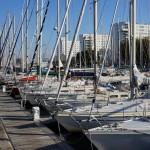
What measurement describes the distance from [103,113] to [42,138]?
7.76 feet

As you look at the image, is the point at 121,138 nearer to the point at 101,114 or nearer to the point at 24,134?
the point at 101,114

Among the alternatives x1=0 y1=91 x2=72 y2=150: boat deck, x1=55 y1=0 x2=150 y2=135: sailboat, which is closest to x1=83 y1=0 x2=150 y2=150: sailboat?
x1=55 y1=0 x2=150 y2=135: sailboat

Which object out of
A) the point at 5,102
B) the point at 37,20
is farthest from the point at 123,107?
the point at 37,20

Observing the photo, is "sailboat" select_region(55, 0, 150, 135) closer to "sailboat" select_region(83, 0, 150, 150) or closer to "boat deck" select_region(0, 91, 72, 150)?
"boat deck" select_region(0, 91, 72, 150)

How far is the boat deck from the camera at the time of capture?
11.5 meters

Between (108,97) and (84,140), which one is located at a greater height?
(108,97)

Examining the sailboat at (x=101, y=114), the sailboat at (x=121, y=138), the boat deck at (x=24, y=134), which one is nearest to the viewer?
the sailboat at (x=121, y=138)

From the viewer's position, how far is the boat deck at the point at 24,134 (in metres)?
11.5

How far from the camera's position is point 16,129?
1413 centimetres

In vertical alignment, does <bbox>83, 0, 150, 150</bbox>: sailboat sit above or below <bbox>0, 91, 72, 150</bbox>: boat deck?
above

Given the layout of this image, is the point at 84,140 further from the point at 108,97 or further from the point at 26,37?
the point at 26,37

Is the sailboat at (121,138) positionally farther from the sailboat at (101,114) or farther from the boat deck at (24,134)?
the boat deck at (24,134)

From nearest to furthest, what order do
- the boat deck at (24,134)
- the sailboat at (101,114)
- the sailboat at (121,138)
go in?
the sailboat at (121,138)
the boat deck at (24,134)
the sailboat at (101,114)

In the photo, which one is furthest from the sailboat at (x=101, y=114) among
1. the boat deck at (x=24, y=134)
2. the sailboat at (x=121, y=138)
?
the sailboat at (x=121, y=138)
